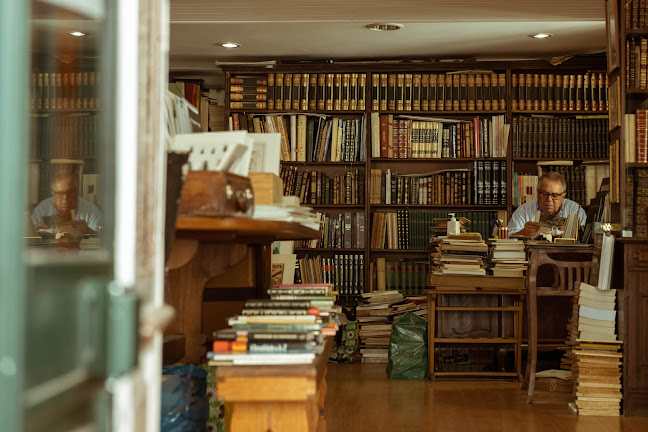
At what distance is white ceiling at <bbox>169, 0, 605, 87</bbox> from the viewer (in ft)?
18.4

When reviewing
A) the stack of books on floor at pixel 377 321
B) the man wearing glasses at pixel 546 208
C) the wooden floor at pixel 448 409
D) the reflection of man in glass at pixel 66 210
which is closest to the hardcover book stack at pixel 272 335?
the wooden floor at pixel 448 409

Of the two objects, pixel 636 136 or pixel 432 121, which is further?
pixel 432 121

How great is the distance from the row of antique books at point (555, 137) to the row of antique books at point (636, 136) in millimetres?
2118

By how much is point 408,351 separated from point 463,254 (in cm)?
75

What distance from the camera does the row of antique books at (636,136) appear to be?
14.4 ft

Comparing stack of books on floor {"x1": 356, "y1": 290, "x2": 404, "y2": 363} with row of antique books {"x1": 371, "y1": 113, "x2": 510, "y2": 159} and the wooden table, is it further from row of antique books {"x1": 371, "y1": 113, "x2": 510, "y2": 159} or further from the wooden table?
row of antique books {"x1": 371, "y1": 113, "x2": 510, "y2": 159}

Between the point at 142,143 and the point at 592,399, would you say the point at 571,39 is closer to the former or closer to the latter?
the point at 592,399

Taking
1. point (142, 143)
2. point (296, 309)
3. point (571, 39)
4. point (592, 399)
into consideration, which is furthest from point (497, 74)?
point (142, 143)

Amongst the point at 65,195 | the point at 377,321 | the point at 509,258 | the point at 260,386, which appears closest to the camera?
the point at 260,386

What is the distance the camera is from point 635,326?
4254 millimetres

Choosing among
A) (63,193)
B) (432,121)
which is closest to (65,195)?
(63,193)

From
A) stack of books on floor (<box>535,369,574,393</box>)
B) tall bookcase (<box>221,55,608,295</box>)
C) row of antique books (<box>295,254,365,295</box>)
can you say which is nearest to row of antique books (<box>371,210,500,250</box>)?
tall bookcase (<box>221,55,608,295</box>)

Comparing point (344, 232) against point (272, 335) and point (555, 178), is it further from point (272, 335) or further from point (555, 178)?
point (272, 335)

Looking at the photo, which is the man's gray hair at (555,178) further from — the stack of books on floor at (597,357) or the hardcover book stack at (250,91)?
the hardcover book stack at (250,91)
